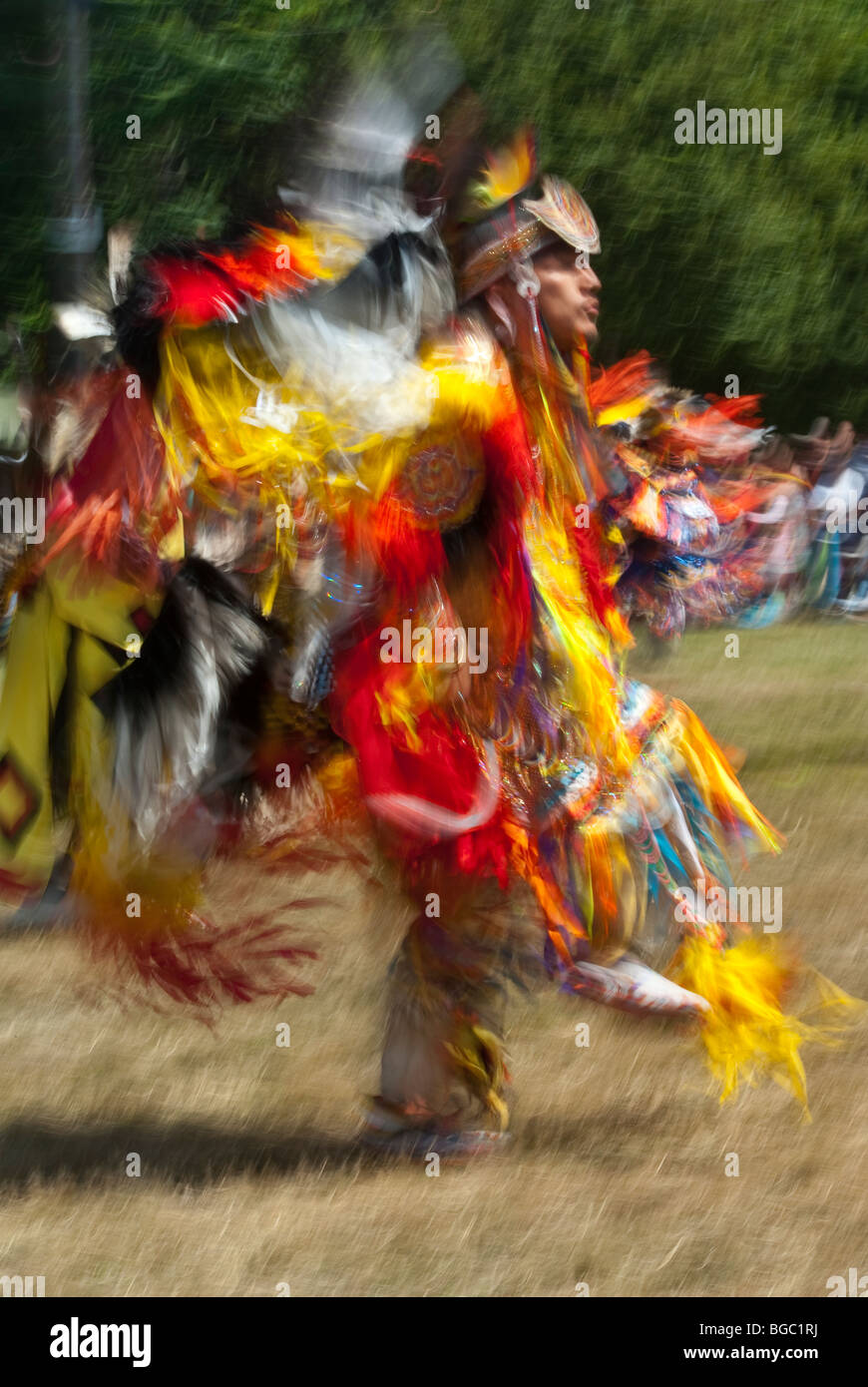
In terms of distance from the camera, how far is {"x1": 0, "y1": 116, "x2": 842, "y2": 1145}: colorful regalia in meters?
2.79

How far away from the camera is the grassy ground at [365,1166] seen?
2779 millimetres

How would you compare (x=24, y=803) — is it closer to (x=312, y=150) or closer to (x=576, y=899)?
(x=576, y=899)

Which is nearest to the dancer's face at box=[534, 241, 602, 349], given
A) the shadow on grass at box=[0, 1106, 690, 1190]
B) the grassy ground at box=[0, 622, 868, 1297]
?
the grassy ground at box=[0, 622, 868, 1297]

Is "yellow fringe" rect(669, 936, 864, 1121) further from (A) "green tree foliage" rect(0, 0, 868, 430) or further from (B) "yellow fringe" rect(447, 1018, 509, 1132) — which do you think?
(A) "green tree foliage" rect(0, 0, 868, 430)

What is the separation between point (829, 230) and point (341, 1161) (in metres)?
8.05

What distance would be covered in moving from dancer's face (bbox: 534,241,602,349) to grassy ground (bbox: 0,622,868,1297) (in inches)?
44.0

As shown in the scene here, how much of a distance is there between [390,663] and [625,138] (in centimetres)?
708

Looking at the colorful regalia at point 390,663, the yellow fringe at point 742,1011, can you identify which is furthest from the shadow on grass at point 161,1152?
the yellow fringe at point 742,1011

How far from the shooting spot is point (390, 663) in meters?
2.79

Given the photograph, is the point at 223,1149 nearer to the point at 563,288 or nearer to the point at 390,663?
the point at 390,663

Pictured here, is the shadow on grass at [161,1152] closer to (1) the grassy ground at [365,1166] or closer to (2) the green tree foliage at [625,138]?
(1) the grassy ground at [365,1166]

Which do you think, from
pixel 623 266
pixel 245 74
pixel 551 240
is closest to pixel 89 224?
pixel 245 74

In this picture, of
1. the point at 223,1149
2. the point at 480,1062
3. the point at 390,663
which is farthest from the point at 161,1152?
the point at 390,663

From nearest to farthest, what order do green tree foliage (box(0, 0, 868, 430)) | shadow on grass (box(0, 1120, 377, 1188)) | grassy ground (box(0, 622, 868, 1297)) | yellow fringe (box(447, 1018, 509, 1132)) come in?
grassy ground (box(0, 622, 868, 1297))
yellow fringe (box(447, 1018, 509, 1132))
shadow on grass (box(0, 1120, 377, 1188))
green tree foliage (box(0, 0, 868, 430))
